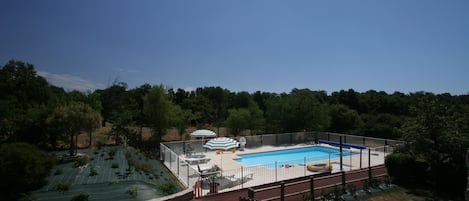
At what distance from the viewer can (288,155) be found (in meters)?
20.3

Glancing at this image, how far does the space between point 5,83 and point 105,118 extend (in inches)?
428

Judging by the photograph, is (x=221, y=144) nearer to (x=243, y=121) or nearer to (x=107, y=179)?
(x=107, y=179)

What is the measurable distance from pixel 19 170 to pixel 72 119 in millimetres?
5452

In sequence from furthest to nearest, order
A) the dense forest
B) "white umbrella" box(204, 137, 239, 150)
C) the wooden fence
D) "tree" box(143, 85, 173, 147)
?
"tree" box(143, 85, 173, 147) < "white umbrella" box(204, 137, 239, 150) < the dense forest < the wooden fence

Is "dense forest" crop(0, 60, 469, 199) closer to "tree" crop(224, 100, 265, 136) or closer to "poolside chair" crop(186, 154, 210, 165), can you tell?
"tree" crop(224, 100, 265, 136)

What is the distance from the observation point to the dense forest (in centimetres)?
1112

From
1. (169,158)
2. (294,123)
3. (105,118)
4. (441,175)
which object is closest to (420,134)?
(441,175)

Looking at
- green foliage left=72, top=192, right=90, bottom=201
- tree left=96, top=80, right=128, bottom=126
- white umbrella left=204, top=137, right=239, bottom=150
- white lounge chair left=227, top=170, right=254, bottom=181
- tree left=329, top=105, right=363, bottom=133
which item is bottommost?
white lounge chair left=227, top=170, right=254, bottom=181

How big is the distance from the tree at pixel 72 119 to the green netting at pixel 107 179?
1920 millimetres

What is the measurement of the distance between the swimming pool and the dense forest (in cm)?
338

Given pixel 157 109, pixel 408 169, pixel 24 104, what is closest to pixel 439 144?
pixel 408 169

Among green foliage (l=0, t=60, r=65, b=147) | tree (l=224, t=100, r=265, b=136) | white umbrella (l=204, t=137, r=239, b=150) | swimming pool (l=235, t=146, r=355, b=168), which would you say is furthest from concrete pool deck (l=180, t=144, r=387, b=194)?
green foliage (l=0, t=60, r=65, b=147)

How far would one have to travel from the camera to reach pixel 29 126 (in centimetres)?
1720

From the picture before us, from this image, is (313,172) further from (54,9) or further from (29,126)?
(29,126)
